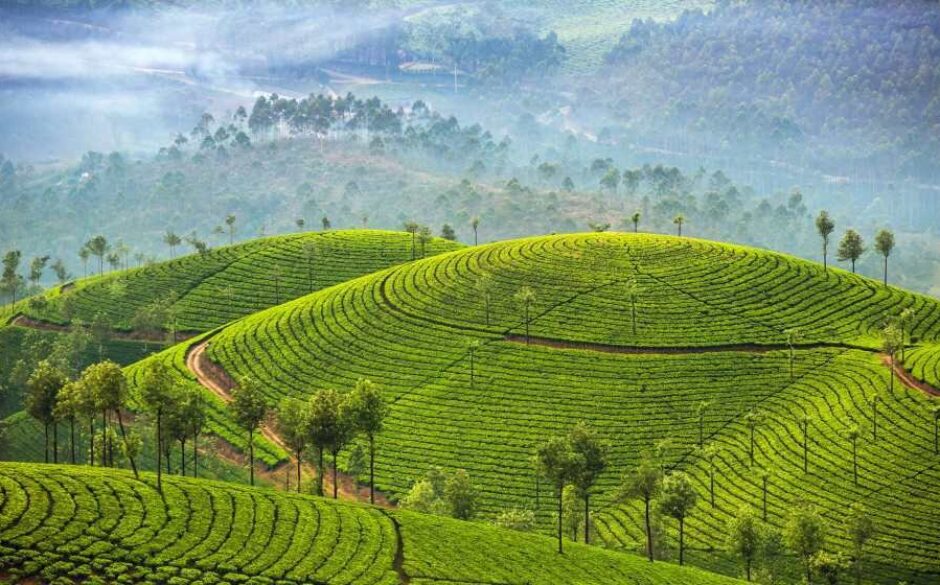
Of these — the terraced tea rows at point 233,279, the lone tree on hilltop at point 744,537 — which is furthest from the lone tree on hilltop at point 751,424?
the terraced tea rows at point 233,279

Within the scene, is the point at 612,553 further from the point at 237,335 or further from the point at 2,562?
the point at 237,335

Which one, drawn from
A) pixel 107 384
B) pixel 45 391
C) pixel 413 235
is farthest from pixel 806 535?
pixel 413 235

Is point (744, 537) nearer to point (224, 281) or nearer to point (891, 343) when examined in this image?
point (891, 343)

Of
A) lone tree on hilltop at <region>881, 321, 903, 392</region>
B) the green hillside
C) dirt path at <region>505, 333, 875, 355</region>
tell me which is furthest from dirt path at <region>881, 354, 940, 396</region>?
the green hillside

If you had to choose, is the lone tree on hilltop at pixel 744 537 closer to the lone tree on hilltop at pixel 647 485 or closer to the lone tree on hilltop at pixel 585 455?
the lone tree on hilltop at pixel 647 485

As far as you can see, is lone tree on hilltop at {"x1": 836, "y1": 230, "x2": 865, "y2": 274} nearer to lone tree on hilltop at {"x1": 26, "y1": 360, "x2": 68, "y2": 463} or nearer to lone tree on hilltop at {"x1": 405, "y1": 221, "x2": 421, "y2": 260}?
lone tree on hilltop at {"x1": 405, "y1": 221, "x2": 421, "y2": 260}
